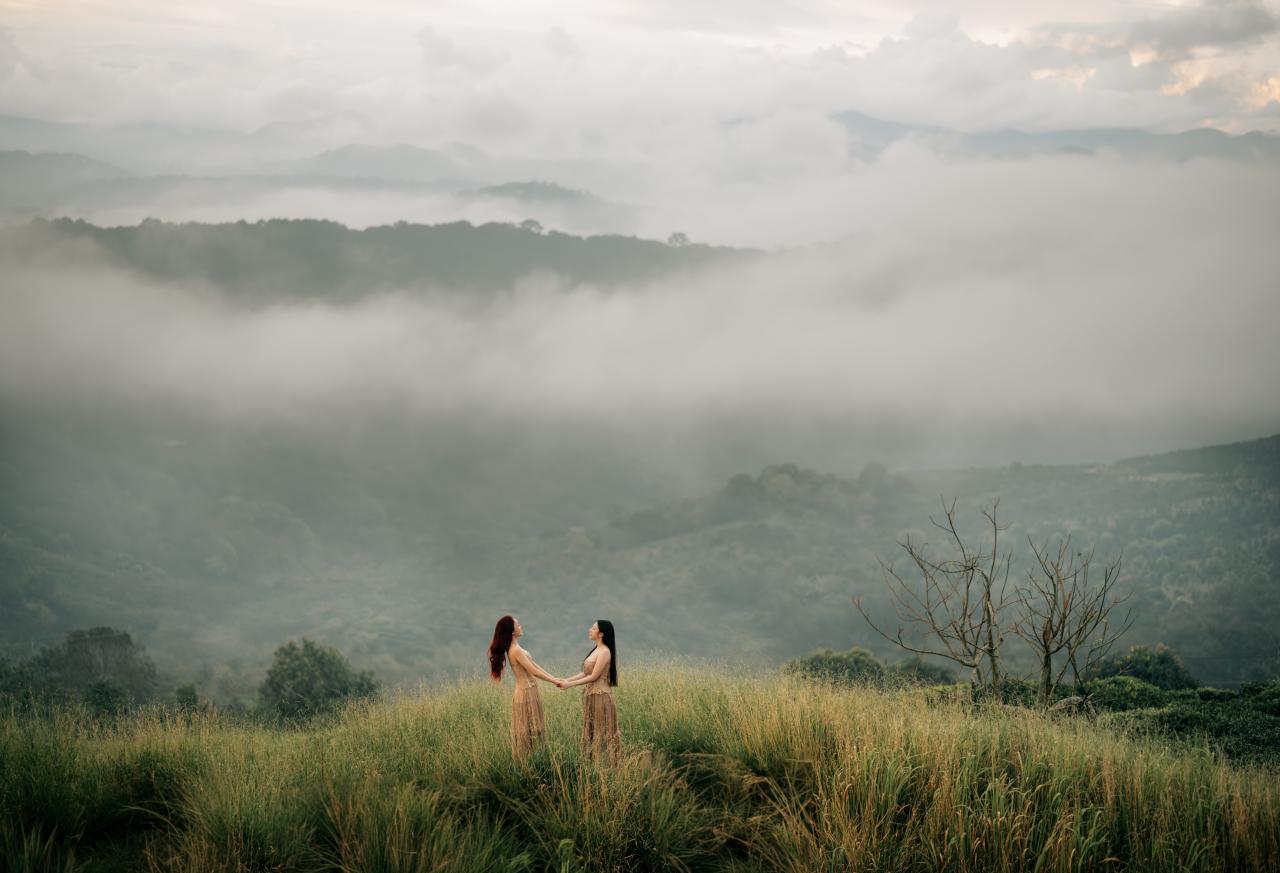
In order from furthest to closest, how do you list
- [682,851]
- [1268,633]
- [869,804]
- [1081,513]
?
[1081,513] → [1268,633] → [682,851] → [869,804]

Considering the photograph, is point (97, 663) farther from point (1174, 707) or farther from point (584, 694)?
point (1174, 707)

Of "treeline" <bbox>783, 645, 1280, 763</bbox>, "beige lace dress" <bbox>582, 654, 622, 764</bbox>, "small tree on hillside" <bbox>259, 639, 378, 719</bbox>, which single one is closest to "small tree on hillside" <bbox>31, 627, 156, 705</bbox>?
"small tree on hillside" <bbox>259, 639, 378, 719</bbox>

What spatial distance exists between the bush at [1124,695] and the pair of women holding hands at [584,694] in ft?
31.3

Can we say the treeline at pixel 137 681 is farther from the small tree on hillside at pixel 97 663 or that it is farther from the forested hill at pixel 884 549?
the forested hill at pixel 884 549

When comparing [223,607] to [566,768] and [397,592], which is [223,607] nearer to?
[397,592]

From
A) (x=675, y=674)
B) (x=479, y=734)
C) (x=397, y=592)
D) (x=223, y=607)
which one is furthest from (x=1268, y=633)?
(x=223, y=607)

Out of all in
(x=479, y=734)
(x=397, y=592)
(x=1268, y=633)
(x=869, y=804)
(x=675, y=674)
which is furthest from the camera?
(x=397, y=592)

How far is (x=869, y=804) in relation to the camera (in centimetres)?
823

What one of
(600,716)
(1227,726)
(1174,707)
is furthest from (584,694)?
(1174,707)

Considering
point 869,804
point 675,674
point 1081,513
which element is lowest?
point 1081,513

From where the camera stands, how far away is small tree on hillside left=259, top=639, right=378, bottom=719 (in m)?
50.3

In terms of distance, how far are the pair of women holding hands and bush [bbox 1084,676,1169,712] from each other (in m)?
9.55

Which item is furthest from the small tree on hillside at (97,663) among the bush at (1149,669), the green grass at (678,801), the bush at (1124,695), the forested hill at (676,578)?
the bush at (1124,695)

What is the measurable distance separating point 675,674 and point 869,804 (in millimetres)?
8551
